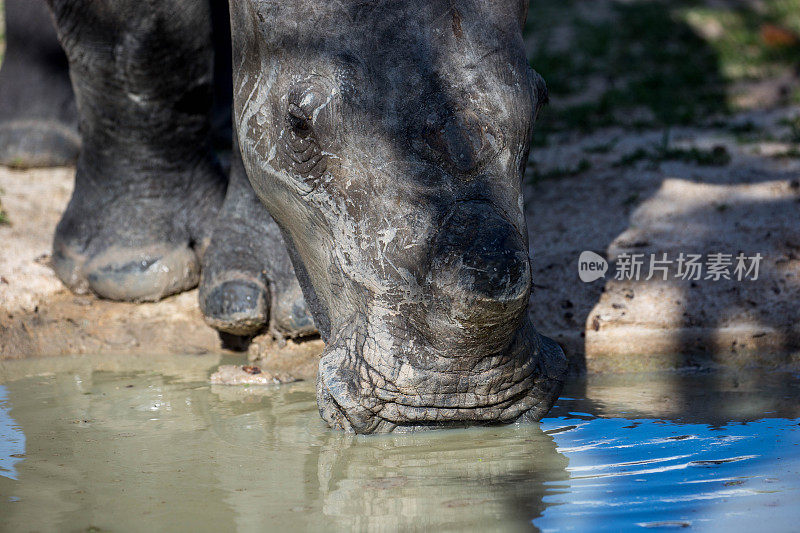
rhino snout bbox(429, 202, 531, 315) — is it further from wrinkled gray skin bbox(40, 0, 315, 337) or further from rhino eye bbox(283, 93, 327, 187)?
wrinkled gray skin bbox(40, 0, 315, 337)

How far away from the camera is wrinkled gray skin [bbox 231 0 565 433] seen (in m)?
2.22

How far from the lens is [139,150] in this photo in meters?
4.04

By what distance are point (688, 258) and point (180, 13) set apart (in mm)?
2040

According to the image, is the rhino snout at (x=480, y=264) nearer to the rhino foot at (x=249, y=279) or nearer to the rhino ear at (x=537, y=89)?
the rhino ear at (x=537, y=89)

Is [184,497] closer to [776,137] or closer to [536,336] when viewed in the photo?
[536,336]

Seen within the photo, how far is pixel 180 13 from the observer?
3623mm

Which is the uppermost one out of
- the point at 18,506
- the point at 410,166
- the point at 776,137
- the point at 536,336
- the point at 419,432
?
the point at 776,137

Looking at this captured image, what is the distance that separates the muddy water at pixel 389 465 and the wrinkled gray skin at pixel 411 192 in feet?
0.51

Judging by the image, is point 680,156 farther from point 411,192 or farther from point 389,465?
point 389,465

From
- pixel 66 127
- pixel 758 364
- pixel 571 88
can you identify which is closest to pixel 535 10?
pixel 571 88

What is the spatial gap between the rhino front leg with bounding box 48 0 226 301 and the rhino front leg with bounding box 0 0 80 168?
0.95 meters

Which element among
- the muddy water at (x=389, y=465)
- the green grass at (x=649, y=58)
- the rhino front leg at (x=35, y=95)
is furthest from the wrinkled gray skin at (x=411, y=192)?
the green grass at (x=649, y=58)

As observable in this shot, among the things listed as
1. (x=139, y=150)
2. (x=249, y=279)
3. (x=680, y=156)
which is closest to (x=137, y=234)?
(x=139, y=150)

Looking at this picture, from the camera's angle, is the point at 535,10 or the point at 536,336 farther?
the point at 535,10
